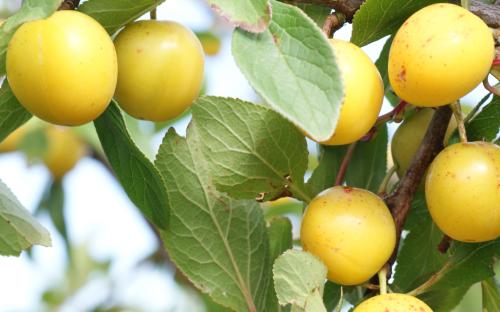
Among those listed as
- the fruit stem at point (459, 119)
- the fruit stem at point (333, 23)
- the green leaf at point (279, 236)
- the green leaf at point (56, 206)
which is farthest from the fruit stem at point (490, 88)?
the green leaf at point (56, 206)

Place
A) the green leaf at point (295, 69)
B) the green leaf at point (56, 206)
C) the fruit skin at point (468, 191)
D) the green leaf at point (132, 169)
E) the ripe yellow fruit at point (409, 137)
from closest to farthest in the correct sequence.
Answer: the green leaf at point (295, 69)
the fruit skin at point (468, 191)
the green leaf at point (132, 169)
the ripe yellow fruit at point (409, 137)
the green leaf at point (56, 206)

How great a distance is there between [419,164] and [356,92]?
0.21 metres

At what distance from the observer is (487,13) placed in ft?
3.17

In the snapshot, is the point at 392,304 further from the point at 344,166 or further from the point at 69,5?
the point at 69,5

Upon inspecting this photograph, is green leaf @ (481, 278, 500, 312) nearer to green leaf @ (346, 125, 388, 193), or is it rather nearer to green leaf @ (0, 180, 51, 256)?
green leaf @ (346, 125, 388, 193)

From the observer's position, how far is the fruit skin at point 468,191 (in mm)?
919

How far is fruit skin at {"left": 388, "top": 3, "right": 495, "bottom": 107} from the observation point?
86 cm

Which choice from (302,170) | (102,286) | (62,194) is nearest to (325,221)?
(302,170)

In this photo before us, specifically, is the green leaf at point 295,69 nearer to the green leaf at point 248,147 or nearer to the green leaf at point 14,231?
the green leaf at point 248,147

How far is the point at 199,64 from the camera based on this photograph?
3.37ft

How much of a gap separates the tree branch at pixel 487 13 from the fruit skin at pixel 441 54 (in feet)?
0.23

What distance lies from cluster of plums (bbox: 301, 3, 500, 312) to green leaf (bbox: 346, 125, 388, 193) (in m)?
0.22

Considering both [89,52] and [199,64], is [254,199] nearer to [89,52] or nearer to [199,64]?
[199,64]

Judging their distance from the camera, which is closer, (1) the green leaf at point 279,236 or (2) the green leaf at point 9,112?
(2) the green leaf at point 9,112
